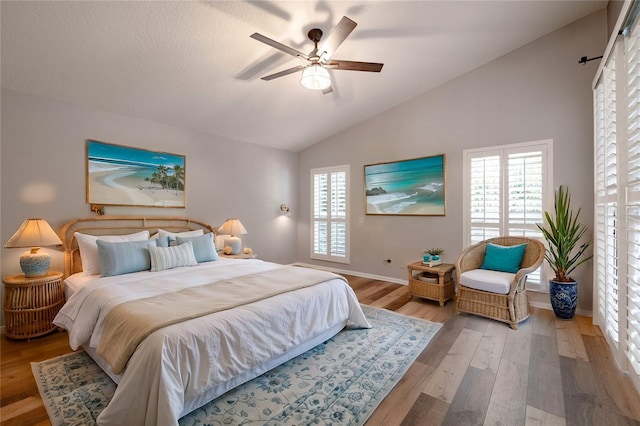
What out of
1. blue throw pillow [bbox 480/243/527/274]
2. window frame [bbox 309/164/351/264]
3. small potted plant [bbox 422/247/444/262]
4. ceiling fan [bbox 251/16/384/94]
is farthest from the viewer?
window frame [bbox 309/164/351/264]

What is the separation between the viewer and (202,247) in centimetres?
380

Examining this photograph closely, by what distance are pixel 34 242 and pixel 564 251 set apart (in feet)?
18.3

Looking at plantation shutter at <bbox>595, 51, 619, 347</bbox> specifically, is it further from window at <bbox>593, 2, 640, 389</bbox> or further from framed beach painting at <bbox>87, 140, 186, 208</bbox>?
framed beach painting at <bbox>87, 140, 186, 208</bbox>

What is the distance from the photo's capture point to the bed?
165 centimetres

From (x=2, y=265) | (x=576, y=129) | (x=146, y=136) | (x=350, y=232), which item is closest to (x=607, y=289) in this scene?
(x=576, y=129)

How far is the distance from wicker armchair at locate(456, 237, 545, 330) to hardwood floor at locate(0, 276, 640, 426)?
138 millimetres

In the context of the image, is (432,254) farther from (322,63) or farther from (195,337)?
(195,337)

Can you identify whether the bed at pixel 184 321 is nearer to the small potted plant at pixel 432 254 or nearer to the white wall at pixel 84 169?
the white wall at pixel 84 169

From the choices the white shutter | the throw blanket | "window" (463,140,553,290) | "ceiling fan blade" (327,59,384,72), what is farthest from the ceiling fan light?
"window" (463,140,553,290)

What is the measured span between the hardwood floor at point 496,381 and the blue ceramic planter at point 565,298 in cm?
12

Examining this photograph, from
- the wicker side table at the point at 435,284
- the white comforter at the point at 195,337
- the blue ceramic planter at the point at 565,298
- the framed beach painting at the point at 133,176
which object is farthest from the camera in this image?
the wicker side table at the point at 435,284

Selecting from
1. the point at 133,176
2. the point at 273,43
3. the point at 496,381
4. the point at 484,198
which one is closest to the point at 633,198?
the point at 496,381

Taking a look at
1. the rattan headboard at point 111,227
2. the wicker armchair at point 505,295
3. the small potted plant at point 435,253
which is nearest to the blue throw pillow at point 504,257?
the wicker armchair at point 505,295

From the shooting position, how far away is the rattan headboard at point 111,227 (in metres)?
3.40
